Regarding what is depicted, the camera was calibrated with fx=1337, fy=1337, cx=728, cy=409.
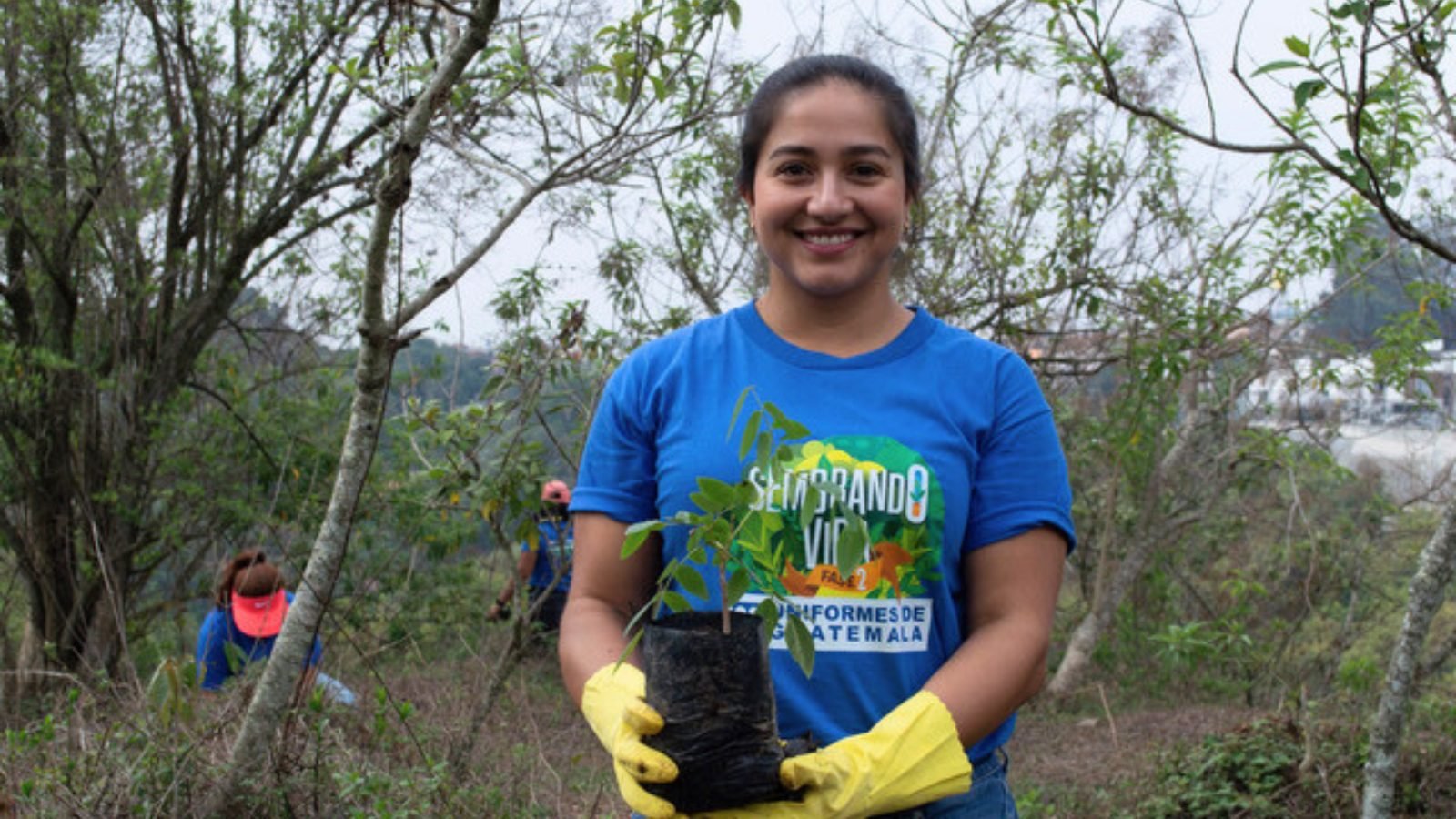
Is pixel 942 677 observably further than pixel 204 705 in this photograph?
No

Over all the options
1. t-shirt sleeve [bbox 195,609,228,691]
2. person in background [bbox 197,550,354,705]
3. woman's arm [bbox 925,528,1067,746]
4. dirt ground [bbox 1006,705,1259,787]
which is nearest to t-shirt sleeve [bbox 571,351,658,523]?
woman's arm [bbox 925,528,1067,746]

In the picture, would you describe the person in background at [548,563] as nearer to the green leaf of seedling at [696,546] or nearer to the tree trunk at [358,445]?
the tree trunk at [358,445]

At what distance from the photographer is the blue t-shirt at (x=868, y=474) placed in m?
1.76

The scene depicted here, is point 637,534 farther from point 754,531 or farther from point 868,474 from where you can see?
point 868,474

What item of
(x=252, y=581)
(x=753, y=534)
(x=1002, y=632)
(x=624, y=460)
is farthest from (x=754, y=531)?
(x=252, y=581)

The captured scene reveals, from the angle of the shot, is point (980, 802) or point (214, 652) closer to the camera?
point (980, 802)

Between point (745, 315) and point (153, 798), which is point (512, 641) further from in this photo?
point (745, 315)

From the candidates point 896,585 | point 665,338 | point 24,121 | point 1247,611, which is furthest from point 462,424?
point 1247,611

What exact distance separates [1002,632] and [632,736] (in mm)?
507

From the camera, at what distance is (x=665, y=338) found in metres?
1.95

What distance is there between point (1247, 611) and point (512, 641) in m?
5.97

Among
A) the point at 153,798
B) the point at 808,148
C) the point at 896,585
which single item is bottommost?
the point at 153,798

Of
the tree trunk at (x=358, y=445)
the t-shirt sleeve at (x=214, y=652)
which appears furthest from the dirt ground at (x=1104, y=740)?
the tree trunk at (x=358, y=445)

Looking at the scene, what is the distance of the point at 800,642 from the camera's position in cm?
163
